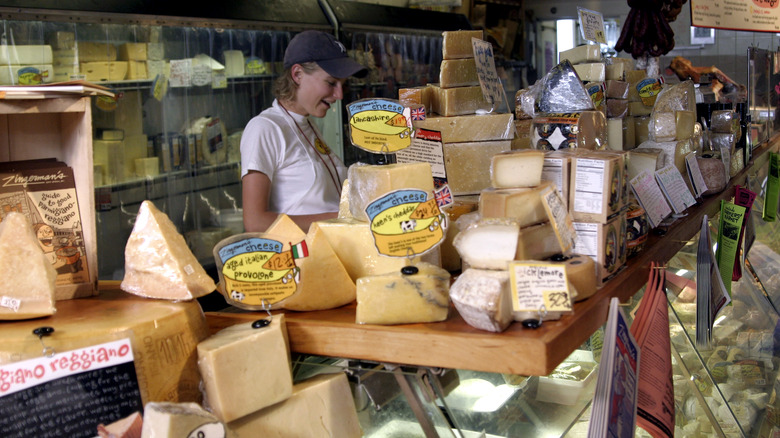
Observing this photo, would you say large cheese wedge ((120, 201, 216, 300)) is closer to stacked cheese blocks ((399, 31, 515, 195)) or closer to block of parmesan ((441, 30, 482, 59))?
stacked cheese blocks ((399, 31, 515, 195))

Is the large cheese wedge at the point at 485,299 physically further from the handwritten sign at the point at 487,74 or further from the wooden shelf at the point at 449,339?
the handwritten sign at the point at 487,74

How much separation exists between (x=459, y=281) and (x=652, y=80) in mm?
1846

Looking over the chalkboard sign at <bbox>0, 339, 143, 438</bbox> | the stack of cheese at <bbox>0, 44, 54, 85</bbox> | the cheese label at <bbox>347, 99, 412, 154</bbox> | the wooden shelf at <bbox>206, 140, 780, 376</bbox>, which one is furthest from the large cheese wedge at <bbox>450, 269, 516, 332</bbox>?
the stack of cheese at <bbox>0, 44, 54, 85</bbox>

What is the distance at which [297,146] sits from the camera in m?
3.07

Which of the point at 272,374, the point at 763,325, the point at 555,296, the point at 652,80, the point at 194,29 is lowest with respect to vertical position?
the point at 763,325

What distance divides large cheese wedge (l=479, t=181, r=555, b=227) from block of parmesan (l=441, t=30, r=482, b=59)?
26.5 inches

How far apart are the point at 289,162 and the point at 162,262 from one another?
1585 mm

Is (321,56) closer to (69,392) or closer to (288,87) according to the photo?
(288,87)

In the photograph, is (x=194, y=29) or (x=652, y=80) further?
(x=194, y=29)

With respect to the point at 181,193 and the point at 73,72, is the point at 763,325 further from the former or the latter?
the point at 73,72

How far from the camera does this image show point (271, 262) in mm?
1509

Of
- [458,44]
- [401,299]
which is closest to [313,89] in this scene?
[458,44]

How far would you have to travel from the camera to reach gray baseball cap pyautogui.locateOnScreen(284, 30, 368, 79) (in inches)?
123

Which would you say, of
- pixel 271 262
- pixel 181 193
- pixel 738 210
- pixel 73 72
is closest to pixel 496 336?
pixel 271 262
